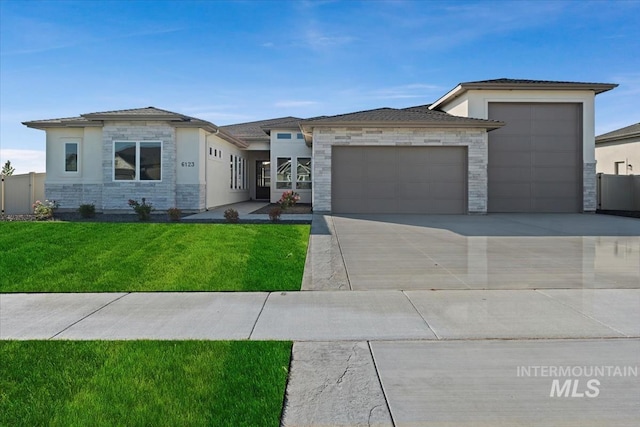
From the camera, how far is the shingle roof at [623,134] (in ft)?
82.4

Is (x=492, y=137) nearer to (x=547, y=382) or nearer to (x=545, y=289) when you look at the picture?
(x=545, y=289)

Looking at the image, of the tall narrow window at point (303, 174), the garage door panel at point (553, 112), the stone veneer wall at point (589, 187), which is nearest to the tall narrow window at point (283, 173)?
the tall narrow window at point (303, 174)

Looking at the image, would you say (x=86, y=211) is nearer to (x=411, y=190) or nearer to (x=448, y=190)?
(x=411, y=190)

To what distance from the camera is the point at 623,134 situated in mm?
25766

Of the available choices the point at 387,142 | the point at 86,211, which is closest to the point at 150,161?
the point at 86,211

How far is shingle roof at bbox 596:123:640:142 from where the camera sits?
2512cm

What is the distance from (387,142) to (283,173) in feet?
31.6

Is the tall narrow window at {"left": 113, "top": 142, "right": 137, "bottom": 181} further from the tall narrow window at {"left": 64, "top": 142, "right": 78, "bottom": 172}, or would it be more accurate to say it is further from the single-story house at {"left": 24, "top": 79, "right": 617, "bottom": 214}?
the tall narrow window at {"left": 64, "top": 142, "right": 78, "bottom": 172}

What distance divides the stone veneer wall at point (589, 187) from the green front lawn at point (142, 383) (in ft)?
68.0

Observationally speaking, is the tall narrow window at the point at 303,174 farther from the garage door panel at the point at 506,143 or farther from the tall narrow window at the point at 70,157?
the tall narrow window at the point at 70,157

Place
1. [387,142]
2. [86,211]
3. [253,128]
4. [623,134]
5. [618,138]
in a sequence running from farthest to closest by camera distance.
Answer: [253,128] → [618,138] → [623,134] → [387,142] → [86,211]

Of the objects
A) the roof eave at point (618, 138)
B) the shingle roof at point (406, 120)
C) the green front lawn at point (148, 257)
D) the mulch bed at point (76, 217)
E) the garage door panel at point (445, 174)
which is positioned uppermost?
the roof eave at point (618, 138)

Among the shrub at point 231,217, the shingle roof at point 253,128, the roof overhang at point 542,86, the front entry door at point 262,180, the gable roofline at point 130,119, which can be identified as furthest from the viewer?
the front entry door at point 262,180

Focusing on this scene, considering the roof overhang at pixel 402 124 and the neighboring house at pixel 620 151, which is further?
the neighboring house at pixel 620 151
